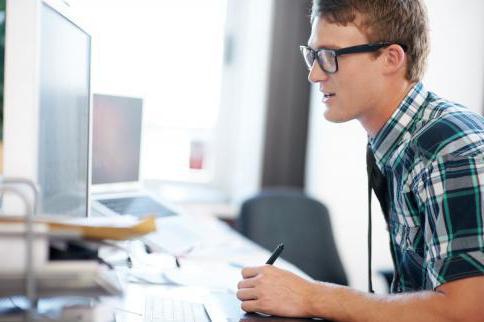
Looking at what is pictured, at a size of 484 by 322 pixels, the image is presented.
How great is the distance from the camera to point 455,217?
0.92 meters

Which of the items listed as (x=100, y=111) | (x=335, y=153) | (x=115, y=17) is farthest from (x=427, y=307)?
(x=115, y=17)

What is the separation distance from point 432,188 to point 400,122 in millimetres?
243

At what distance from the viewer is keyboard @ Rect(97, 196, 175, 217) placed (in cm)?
133

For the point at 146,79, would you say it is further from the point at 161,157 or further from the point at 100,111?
the point at 100,111

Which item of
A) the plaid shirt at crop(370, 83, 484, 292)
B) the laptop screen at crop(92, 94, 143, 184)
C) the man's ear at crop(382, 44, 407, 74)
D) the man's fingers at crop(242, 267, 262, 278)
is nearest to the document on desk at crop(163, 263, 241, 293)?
the man's fingers at crop(242, 267, 262, 278)

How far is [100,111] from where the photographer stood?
4.26ft

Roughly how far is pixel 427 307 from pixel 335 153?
145 cm

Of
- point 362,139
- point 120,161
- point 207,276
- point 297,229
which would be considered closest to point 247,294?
point 207,276

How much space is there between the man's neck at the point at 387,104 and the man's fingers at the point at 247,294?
52 centimetres

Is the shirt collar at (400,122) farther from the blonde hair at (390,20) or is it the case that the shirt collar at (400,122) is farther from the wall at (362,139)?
the wall at (362,139)

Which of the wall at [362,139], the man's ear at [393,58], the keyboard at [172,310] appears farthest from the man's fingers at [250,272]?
the wall at [362,139]

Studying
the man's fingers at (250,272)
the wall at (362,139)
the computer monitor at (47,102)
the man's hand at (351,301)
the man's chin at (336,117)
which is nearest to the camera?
the computer monitor at (47,102)

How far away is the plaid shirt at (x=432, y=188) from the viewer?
0.91m

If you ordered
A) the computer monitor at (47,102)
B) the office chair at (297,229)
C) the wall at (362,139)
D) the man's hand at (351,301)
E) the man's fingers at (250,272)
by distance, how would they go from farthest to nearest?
1. the wall at (362,139)
2. the office chair at (297,229)
3. the man's fingers at (250,272)
4. the man's hand at (351,301)
5. the computer monitor at (47,102)
